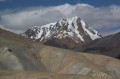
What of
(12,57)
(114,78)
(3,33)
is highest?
(3,33)

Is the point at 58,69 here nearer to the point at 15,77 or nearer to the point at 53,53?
the point at 53,53

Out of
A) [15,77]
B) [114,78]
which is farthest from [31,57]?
[15,77]

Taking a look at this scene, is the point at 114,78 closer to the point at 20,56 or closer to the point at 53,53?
the point at 53,53

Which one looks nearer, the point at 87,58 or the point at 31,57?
the point at 31,57

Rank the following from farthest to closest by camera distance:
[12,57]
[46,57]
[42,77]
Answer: [46,57], [12,57], [42,77]

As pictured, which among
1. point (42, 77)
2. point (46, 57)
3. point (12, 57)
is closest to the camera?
point (42, 77)

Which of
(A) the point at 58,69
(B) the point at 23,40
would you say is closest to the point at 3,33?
(B) the point at 23,40

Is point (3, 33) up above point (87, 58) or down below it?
above
